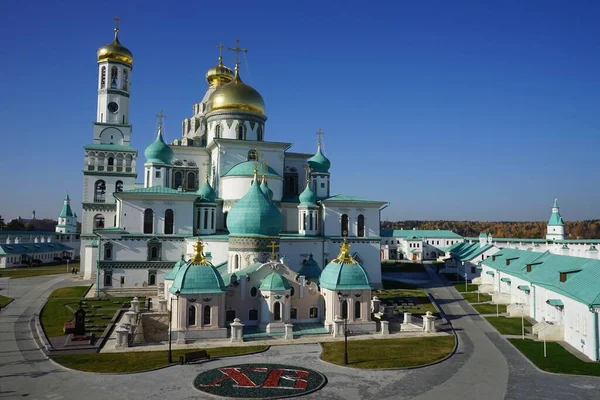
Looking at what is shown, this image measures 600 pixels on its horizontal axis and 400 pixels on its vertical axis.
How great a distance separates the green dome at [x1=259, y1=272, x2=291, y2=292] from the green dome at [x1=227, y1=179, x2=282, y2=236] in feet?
12.5

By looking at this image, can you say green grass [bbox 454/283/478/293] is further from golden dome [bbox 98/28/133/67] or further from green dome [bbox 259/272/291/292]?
golden dome [bbox 98/28/133/67]

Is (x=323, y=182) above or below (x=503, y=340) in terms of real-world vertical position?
above

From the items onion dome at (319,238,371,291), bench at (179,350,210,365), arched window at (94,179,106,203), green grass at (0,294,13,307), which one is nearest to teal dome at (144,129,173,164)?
arched window at (94,179,106,203)

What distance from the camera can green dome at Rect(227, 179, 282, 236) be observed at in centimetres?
3045

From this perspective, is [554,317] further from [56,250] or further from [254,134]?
[56,250]

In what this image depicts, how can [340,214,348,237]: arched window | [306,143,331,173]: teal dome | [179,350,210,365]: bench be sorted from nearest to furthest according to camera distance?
[179,350,210,365]: bench < [340,214,348,237]: arched window < [306,143,331,173]: teal dome

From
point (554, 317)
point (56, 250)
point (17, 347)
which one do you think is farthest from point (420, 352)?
point (56, 250)

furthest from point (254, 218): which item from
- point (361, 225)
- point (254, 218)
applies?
point (361, 225)

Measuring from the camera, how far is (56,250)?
250 feet

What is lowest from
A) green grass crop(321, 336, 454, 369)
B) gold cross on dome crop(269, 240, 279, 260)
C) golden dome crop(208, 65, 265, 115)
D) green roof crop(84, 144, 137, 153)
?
green grass crop(321, 336, 454, 369)

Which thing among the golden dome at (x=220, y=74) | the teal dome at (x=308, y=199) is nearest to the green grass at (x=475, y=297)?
the teal dome at (x=308, y=199)

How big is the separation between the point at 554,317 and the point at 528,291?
5.67 metres

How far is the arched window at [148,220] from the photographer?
39.8m

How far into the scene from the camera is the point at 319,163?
47344 mm
